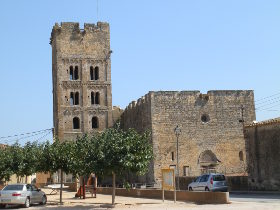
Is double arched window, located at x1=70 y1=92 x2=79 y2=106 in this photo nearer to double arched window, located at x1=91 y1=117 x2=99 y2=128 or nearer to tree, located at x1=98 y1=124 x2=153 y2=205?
double arched window, located at x1=91 y1=117 x2=99 y2=128

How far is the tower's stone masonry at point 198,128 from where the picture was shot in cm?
4288

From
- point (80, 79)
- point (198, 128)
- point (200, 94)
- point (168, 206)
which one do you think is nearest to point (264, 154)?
point (168, 206)

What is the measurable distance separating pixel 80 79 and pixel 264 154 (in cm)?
3456

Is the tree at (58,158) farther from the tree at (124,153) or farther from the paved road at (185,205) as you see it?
the tree at (124,153)

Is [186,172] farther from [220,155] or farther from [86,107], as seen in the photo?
[86,107]

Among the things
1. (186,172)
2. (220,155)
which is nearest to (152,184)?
(186,172)

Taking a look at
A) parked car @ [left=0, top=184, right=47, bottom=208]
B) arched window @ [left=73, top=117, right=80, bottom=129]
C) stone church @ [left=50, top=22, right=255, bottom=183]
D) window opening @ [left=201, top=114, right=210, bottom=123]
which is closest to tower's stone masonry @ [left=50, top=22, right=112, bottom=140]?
arched window @ [left=73, top=117, right=80, bottom=129]

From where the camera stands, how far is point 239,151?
146ft

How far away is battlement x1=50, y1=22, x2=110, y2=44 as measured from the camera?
60.4m

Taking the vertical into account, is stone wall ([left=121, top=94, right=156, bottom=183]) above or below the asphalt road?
above

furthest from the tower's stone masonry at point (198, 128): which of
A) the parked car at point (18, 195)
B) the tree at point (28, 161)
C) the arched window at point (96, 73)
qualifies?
the parked car at point (18, 195)

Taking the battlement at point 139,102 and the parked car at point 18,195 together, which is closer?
the parked car at point 18,195

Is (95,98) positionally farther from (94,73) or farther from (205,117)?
(205,117)

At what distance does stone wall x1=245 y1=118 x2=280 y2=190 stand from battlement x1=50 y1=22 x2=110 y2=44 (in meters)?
34.0
